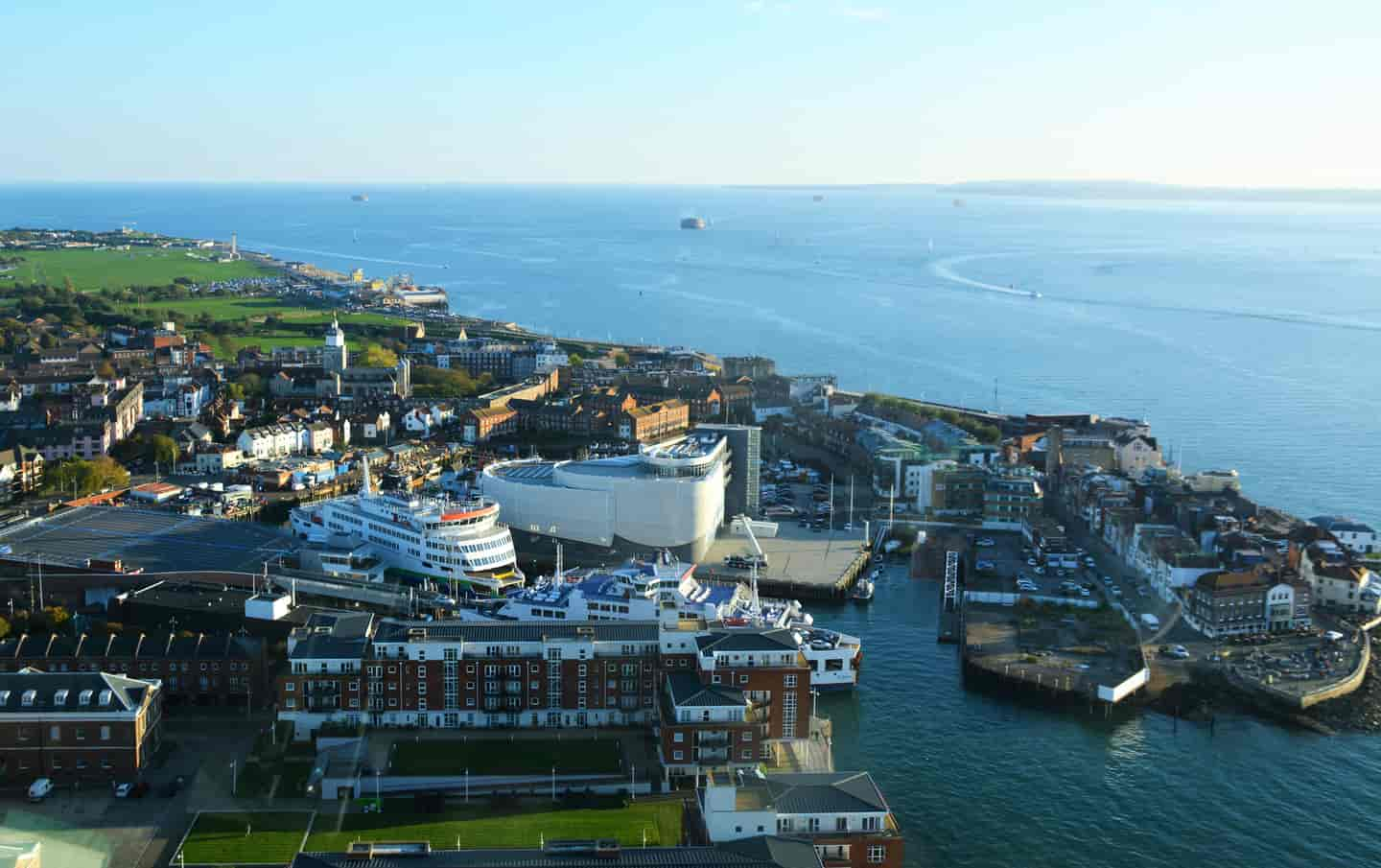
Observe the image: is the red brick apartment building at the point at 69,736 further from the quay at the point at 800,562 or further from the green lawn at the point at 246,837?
the quay at the point at 800,562

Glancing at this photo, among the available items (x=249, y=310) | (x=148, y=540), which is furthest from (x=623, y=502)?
(x=249, y=310)

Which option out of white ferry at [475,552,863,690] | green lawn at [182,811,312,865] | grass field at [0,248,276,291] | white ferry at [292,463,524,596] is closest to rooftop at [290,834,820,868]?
green lawn at [182,811,312,865]

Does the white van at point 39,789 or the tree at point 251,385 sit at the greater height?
Result: the tree at point 251,385

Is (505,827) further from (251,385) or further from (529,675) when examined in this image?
(251,385)

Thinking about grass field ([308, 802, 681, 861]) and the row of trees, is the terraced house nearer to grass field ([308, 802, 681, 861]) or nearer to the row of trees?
grass field ([308, 802, 681, 861])

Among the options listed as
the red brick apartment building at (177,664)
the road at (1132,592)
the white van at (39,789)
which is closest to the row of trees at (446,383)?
the road at (1132,592)

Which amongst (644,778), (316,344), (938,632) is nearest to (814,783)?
(644,778)
